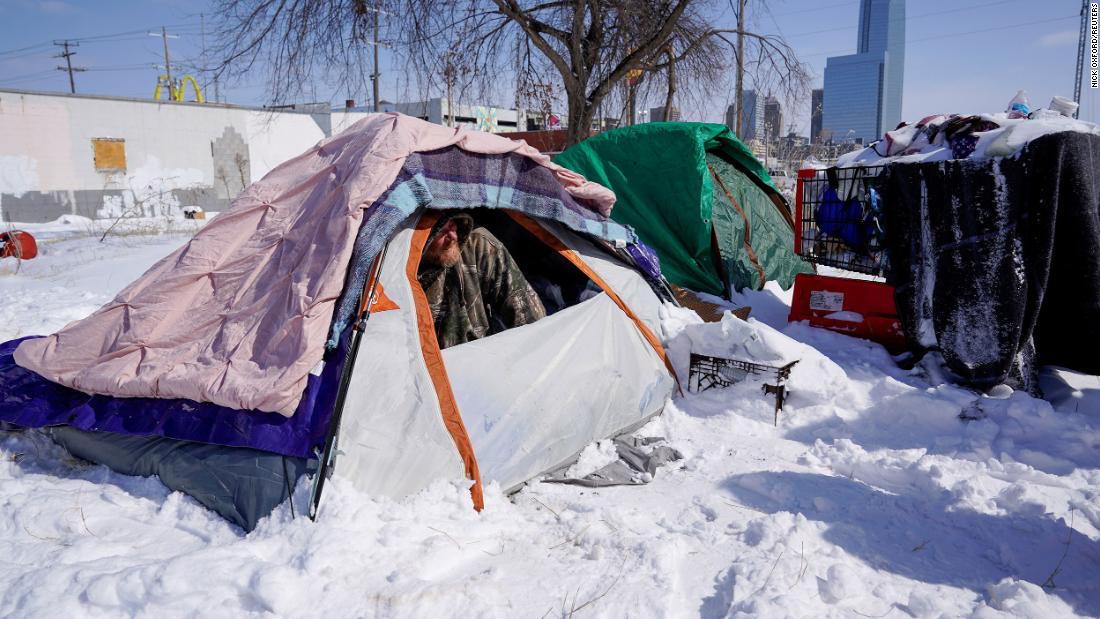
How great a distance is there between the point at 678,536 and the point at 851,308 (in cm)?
302

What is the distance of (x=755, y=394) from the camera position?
389 centimetres

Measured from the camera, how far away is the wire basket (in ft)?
13.3

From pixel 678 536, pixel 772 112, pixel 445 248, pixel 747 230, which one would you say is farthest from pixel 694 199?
pixel 772 112

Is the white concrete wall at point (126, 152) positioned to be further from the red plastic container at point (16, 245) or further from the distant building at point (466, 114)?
the red plastic container at point (16, 245)

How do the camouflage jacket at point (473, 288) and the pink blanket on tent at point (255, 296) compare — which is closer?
the pink blanket on tent at point (255, 296)

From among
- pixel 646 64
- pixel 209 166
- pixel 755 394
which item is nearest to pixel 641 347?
pixel 755 394

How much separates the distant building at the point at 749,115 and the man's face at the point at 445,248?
6.39 m

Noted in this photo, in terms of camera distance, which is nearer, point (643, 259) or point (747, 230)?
point (643, 259)

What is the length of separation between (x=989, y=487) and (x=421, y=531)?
243 cm

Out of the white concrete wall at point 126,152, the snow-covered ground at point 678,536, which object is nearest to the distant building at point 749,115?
the snow-covered ground at point 678,536

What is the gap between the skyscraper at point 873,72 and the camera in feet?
154

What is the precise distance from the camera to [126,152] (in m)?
19.2

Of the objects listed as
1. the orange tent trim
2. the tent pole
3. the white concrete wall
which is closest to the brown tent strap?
the orange tent trim

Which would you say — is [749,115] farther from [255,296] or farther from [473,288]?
[255,296]
